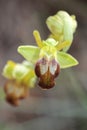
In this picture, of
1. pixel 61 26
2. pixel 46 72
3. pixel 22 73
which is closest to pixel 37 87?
pixel 22 73

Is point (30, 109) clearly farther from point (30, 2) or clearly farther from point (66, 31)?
point (66, 31)

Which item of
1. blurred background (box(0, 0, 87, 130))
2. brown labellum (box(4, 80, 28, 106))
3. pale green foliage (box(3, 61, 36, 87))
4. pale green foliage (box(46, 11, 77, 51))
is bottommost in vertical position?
blurred background (box(0, 0, 87, 130))

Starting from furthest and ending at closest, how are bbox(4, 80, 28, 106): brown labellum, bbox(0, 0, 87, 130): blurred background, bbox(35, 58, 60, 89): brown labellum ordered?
bbox(0, 0, 87, 130): blurred background → bbox(4, 80, 28, 106): brown labellum → bbox(35, 58, 60, 89): brown labellum

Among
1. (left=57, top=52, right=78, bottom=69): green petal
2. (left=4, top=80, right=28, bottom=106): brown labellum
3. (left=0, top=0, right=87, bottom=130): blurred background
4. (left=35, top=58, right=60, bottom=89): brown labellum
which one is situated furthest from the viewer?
(left=0, top=0, right=87, bottom=130): blurred background

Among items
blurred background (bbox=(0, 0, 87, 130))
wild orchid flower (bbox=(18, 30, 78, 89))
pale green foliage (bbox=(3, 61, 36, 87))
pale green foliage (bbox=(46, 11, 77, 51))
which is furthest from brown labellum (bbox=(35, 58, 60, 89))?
blurred background (bbox=(0, 0, 87, 130))

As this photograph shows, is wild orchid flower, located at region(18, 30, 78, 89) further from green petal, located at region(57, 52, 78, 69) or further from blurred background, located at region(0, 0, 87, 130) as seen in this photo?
blurred background, located at region(0, 0, 87, 130)

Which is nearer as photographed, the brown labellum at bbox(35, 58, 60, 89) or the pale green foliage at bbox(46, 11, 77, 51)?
the brown labellum at bbox(35, 58, 60, 89)
